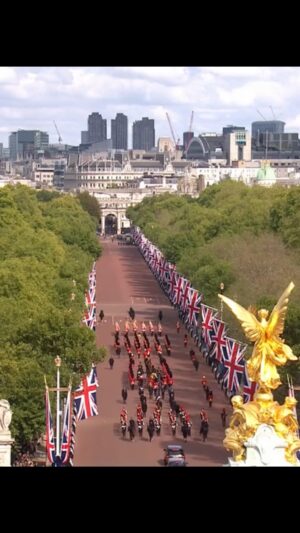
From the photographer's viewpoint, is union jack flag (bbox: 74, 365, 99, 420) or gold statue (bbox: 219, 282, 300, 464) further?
union jack flag (bbox: 74, 365, 99, 420)

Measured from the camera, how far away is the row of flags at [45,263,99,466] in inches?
1185

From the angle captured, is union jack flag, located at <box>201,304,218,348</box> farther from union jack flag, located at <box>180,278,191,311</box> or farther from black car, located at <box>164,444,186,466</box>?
black car, located at <box>164,444,186,466</box>

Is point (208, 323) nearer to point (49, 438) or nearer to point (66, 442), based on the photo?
point (66, 442)

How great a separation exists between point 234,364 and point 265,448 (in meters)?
19.7

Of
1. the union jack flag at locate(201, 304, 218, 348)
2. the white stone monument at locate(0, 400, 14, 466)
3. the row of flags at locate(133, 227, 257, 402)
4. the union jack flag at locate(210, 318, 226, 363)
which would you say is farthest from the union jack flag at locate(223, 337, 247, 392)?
the white stone monument at locate(0, 400, 14, 466)

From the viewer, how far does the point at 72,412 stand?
117ft

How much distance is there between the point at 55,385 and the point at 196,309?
2477 cm

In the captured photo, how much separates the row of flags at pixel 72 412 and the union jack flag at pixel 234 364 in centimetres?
393

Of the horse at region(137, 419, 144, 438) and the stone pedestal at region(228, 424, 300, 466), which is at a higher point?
the stone pedestal at region(228, 424, 300, 466)

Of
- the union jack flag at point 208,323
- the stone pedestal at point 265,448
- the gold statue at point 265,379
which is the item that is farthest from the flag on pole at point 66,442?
the union jack flag at point 208,323

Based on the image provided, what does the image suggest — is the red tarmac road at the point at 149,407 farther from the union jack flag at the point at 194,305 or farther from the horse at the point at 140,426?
the union jack flag at the point at 194,305

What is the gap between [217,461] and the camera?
1361 inches

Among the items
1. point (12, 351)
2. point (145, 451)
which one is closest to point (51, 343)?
point (12, 351)

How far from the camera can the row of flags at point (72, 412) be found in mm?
30109
